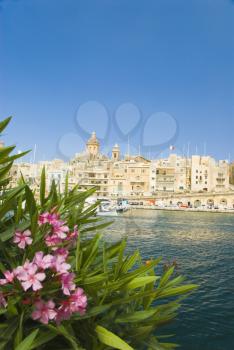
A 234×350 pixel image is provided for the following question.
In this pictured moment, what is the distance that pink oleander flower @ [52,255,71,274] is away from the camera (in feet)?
6.89

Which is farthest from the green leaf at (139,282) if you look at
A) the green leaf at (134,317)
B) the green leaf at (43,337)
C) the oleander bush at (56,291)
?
the green leaf at (43,337)

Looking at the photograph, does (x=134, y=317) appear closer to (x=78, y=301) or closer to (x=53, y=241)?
(x=78, y=301)

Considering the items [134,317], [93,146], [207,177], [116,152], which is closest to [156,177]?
[207,177]

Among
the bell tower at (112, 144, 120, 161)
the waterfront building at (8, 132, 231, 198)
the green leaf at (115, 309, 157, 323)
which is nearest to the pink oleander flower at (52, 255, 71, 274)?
the green leaf at (115, 309, 157, 323)

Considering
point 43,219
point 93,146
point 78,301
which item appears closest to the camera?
point 78,301

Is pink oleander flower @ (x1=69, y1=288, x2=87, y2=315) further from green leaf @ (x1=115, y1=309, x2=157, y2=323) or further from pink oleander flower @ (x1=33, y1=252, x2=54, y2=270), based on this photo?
green leaf @ (x1=115, y1=309, x2=157, y2=323)

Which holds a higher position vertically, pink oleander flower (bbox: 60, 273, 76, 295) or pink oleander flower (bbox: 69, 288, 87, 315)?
pink oleander flower (bbox: 60, 273, 76, 295)

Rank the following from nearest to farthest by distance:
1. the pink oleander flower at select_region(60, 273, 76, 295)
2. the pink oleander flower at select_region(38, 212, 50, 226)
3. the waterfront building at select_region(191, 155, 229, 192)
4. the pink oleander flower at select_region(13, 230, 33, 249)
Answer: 1. the pink oleander flower at select_region(60, 273, 76, 295)
2. the pink oleander flower at select_region(13, 230, 33, 249)
3. the pink oleander flower at select_region(38, 212, 50, 226)
4. the waterfront building at select_region(191, 155, 229, 192)

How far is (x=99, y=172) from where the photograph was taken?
92.2 meters

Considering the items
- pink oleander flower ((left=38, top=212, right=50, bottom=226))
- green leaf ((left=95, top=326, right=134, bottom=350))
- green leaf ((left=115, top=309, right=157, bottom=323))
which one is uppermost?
pink oleander flower ((left=38, top=212, right=50, bottom=226))

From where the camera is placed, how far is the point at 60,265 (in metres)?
2.12

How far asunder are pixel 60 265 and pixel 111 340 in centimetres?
66

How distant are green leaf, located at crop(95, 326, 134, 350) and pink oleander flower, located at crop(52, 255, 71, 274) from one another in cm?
61

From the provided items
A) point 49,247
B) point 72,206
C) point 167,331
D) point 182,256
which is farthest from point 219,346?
point 182,256
